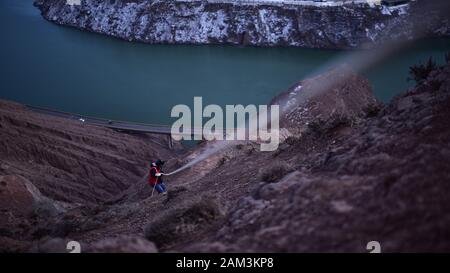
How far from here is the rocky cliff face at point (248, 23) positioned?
56.1 metres

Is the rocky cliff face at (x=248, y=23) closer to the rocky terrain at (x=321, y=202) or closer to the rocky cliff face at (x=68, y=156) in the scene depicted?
the rocky cliff face at (x=68, y=156)

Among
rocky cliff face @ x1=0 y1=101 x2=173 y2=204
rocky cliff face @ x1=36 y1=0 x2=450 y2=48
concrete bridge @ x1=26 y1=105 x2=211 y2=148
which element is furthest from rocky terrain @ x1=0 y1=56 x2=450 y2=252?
rocky cliff face @ x1=36 y1=0 x2=450 y2=48

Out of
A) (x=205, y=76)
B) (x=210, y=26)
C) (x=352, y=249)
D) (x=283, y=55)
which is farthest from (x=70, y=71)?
(x=352, y=249)

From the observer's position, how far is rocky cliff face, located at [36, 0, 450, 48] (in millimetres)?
56062

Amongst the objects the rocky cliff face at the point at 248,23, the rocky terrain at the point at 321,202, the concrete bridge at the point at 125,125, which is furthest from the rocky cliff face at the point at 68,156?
the rocky cliff face at the point at 248,23

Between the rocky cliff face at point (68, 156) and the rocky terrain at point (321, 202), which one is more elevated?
the rocky cliff face at point (68, 156)

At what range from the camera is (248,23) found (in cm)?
5916

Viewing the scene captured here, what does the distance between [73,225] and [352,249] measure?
8.15 m

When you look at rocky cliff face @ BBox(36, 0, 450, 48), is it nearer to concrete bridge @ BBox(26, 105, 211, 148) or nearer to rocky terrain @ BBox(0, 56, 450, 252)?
concrete bridge @ BBox(26, 105, 211, 148)

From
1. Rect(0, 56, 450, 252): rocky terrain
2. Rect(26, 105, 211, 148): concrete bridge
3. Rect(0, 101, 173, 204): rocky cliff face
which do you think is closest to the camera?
Rect(0, 56, 450, 252): rocky terrain

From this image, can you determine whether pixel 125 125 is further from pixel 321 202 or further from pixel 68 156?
pixel 321 202

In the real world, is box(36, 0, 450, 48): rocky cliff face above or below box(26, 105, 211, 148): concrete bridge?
above
